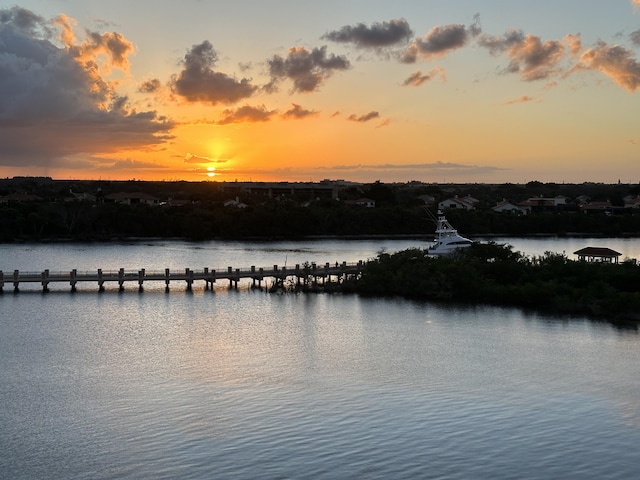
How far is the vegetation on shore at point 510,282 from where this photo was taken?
46.5 meters

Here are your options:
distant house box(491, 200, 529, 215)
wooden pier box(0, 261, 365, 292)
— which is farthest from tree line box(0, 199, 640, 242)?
wooden pier box(0, 261, 365, 292)

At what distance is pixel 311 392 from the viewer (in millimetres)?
29234

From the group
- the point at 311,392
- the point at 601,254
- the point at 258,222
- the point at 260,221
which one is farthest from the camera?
the point at 260,221

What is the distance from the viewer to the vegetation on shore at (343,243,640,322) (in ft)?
153

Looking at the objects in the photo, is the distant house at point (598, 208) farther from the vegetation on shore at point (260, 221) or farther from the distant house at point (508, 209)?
the distant house at point (508, 209)

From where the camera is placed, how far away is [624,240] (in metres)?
110

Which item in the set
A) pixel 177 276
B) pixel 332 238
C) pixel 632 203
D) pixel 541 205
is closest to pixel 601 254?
pixel 177 276

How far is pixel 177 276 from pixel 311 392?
28.7m

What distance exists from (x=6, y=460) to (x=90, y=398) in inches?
→ 237

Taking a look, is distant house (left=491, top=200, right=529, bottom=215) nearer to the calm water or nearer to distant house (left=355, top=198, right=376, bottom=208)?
distant house (left=355, top=198, right=376, bottom=208)

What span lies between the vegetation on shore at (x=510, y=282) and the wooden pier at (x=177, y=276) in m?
3.15

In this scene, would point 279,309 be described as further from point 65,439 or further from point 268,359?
point 65,439

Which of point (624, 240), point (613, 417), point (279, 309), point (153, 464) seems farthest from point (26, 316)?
point (624, 240)

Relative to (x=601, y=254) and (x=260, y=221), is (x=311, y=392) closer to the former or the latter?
(x=601, y=254)
